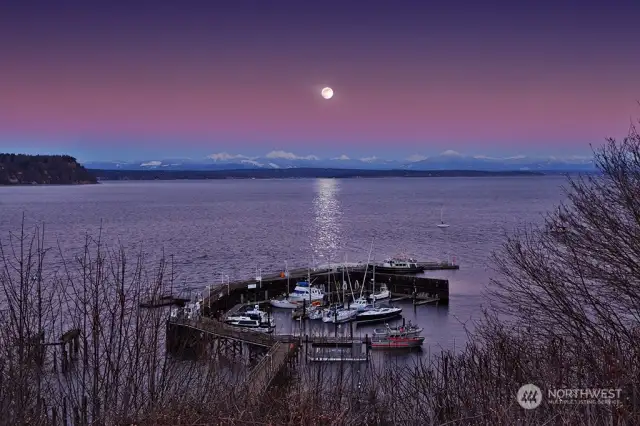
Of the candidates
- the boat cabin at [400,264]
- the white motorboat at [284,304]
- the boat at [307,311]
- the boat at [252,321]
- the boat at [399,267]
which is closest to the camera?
the boat at [252,321]

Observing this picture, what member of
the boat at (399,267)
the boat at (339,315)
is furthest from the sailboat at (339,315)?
the boat at (399,267)

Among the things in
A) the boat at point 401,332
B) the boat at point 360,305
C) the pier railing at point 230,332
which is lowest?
the boat at point 360,305

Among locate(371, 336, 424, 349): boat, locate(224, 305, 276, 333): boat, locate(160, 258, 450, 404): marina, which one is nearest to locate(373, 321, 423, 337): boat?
locate(160, 258, 450, 404): marina

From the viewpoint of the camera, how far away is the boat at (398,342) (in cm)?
3117

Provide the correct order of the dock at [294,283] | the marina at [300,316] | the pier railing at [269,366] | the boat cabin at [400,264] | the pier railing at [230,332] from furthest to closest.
A: 1. the boat cabin at [400,264]
2. the dock at [294,283]
3. the pier railing at [230,332]
4. the marina at [300,316]
5. the pier railing at [269,366]

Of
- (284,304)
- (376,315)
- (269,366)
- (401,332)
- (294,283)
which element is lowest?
(284,304)

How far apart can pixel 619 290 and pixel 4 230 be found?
85.3 meters

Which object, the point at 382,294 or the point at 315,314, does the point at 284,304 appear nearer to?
the point at 315,314

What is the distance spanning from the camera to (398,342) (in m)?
31.2

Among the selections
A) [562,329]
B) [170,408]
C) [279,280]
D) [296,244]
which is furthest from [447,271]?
[170,408]

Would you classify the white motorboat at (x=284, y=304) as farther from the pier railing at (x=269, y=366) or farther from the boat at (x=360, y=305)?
the pier railing at (x=269, y=366)

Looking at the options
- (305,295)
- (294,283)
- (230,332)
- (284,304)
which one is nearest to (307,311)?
(305,295)

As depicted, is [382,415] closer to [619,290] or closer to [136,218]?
[619,290]

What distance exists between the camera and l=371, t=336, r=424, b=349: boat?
31.2 m
